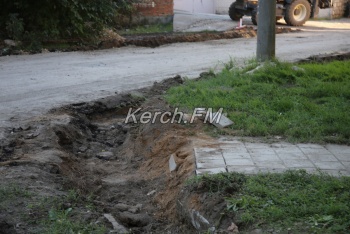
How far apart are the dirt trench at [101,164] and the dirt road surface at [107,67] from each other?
832 millimetres

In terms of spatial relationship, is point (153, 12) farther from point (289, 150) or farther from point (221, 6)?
point (289, 150)

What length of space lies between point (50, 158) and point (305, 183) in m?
3.16

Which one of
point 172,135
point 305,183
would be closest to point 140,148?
point 172,135

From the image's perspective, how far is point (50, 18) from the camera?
59.2 feet

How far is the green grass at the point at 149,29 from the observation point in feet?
69.7

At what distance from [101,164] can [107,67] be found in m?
6.41

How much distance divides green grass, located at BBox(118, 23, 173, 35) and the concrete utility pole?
9.91 m

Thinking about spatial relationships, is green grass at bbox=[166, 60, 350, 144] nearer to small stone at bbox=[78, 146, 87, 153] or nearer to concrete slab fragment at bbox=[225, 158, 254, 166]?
concrete slab fragment at bbox=[225, 158, 254, 166]

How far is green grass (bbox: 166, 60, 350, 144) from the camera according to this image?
746 cm

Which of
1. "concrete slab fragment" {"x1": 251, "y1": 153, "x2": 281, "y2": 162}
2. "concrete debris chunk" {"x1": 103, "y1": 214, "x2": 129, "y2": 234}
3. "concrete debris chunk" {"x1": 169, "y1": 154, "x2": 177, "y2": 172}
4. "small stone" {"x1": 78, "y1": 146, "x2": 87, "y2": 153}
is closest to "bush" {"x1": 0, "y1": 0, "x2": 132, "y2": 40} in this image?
"small stone" {"x1": 78, "y1": 146, "x2": 87, "y2": 153}

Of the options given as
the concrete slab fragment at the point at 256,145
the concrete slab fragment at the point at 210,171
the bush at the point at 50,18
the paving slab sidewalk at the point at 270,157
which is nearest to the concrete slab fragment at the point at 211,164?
the paving slab sidewalk at the point at 270,157

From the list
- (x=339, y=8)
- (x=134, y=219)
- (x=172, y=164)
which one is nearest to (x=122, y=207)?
(x=134, y=219)

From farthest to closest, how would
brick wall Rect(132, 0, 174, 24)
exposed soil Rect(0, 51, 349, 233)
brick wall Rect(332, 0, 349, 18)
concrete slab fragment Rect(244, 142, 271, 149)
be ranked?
brick wall Rect(332, 0, 349, 18) → brick wall Rect(132, 0, 174, 24) → concrete slab fragment Rect(244, 142, 271, 149) → exposed soil Rect(0, 51, 349, 233)

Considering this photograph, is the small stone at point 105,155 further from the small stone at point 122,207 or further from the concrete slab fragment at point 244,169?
the concrete slab fragment at point 244,169
